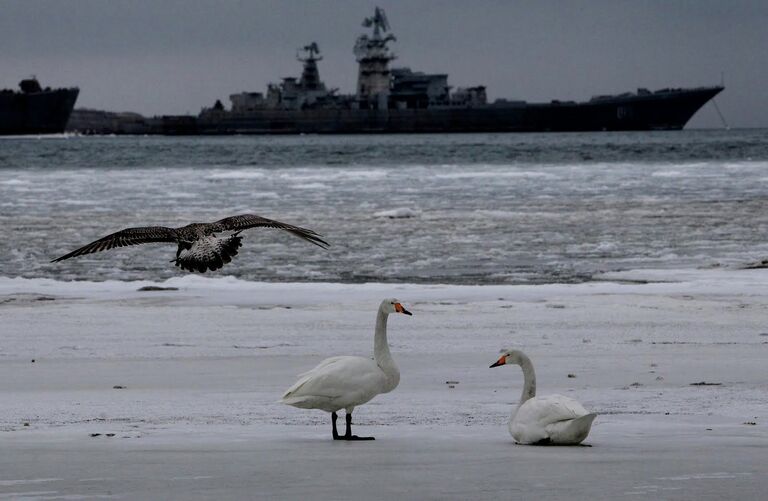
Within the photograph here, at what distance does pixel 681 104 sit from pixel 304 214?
122 m

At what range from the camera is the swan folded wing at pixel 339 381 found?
5848 mm

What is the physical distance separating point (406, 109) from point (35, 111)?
128 feet

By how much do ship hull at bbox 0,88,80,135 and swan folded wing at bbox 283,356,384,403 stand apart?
457 ft

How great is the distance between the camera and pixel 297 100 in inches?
6053

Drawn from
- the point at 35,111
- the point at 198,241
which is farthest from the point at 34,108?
the point at 198,241

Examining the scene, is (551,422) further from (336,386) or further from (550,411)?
(336,386)

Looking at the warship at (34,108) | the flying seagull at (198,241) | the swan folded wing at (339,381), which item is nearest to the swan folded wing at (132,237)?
the flying seagull at (198,241)

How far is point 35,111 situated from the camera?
5615 inches

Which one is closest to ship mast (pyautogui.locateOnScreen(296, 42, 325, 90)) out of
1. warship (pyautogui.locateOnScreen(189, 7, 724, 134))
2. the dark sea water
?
warship (pyautogui.locateOnScreen(189, 7, 724, 134))

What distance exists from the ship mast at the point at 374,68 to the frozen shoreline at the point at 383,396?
451 feet

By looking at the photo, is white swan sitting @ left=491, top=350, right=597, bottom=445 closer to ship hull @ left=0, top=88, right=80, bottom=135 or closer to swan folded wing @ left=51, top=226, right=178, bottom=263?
swan folded wing @ left=51, top=226, right=178, bottom=263

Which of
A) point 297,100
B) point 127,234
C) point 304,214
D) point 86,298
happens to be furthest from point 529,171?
point 297,100

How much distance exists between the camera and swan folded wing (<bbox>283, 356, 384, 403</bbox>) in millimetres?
5848

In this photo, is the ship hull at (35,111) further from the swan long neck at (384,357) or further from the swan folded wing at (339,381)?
the swan folded wing at (339,381)
